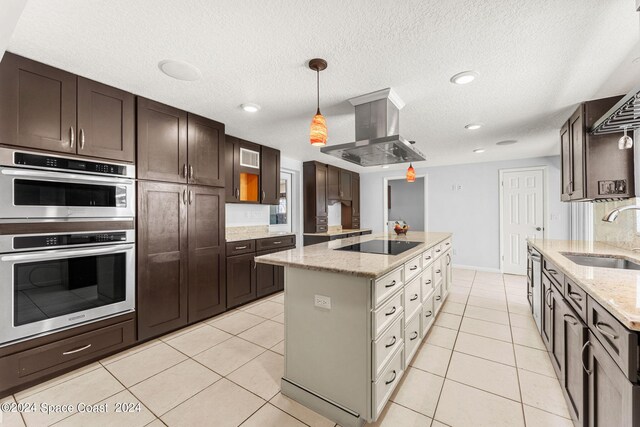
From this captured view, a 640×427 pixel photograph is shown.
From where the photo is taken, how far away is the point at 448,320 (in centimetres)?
302

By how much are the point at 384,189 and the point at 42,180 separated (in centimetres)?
592

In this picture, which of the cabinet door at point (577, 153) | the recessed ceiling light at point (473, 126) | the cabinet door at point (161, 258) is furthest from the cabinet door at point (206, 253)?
the cabinet door at point (577, 153)

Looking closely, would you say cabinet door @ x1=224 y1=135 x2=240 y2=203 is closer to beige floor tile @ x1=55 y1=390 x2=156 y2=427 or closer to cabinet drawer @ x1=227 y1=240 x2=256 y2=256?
cabinet drawer @ x1=227 y1=240 x2=256 y2=256

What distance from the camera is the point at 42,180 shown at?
190 cm

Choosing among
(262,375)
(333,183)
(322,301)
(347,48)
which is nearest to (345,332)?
(322,301)

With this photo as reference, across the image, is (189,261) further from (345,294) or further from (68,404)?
(345,294)

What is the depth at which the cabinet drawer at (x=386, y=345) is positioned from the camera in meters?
1.51

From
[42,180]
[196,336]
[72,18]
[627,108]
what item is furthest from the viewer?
[196,336]

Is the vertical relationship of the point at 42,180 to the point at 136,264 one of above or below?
above

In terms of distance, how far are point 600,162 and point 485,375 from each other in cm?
212

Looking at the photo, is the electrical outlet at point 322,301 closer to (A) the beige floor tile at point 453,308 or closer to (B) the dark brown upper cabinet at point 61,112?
(B) the dark brown upper cabinet at point 61,112

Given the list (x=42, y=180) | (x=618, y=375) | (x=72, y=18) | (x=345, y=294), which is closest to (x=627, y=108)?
(x=618, y=375)

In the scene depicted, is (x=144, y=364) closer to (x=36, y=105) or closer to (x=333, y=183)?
(x=36, y=105)

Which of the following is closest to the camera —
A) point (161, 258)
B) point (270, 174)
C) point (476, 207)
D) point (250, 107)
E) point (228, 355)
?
point (228, 355)
